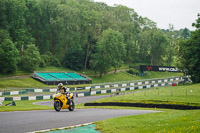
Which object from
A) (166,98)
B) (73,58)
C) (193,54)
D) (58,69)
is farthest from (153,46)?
(166,98)

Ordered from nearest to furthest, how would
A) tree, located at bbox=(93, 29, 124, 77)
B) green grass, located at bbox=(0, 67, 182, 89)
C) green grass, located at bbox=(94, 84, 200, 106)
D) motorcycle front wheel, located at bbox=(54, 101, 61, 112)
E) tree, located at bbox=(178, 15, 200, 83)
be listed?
motorcycle front wheel, located at bbox=(54, 101, 61, 112) < green grass, located at bbox=(94, 84, 200, 106) < green grass, located at bbox=(0, 67, 182, 89) < tree, located at bbox=(178, 15, 200, 83) < tree, located at bbox=(93, 29, 124, 77)

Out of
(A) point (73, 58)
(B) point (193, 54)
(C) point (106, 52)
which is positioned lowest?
(B) point (193, 54)

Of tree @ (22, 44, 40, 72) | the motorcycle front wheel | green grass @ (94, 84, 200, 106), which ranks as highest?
tree @ (22, 44, 40, 72)

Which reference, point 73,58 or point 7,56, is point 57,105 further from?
point 73,58

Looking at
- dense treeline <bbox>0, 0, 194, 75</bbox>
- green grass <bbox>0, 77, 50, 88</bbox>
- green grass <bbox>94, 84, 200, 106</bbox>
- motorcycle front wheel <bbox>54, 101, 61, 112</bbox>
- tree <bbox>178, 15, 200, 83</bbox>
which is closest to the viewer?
motorcycle front wheel <bbox>54, 101, 61, 112</bbox>

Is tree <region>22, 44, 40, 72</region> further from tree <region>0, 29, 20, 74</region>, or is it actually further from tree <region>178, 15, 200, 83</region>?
tree <region>178, 15, 200, 83</region>

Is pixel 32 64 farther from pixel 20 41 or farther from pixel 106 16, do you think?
pixel 106 16

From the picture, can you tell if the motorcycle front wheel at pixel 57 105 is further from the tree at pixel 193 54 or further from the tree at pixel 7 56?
the tree at pixel 193 54

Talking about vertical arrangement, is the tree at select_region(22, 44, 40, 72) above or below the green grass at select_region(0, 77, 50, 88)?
above

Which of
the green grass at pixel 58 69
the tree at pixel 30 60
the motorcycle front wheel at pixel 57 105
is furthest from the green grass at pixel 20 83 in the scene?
the motorcycle front wheel at pixel 57 105

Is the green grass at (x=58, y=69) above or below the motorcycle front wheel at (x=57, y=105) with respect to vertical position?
above

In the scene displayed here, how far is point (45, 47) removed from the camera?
98875mm

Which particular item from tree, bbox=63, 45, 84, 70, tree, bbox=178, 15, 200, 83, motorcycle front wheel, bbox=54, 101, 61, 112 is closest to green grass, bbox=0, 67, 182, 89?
tree, bbox=63, 45, 84, 70

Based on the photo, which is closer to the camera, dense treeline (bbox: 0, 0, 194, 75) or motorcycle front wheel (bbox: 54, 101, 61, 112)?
motorcycle front wheel (bbox: 54, 101, 61, 112)
